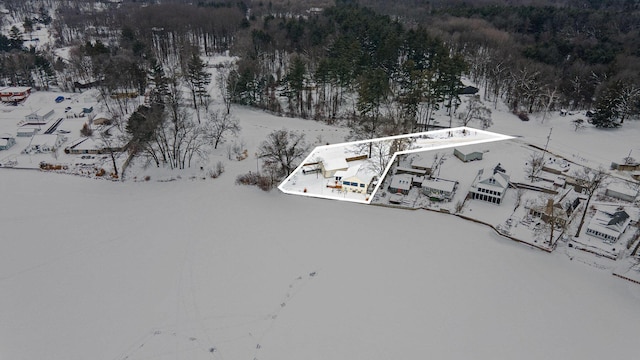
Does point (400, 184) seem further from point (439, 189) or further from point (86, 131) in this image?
point (86, 131)

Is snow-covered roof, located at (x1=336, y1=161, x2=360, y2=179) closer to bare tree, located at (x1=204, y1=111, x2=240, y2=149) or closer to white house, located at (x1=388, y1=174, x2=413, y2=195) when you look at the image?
white house, located at (x1=388, y1=174, x2=413, y2=195)

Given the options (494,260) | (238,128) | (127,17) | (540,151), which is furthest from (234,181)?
(127,17)

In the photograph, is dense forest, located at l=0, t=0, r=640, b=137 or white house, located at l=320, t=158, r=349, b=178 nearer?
white house, located at l=320, t=158, r=349, b=178

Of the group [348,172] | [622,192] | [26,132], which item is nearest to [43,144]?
[26,132]

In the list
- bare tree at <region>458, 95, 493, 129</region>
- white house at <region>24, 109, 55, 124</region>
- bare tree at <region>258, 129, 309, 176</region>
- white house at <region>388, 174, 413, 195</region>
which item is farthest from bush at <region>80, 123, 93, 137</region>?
bare tree at <region>458, 95, 493, 129</region>

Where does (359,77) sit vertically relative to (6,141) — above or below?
above

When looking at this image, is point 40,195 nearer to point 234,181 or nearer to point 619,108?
point 234,181
